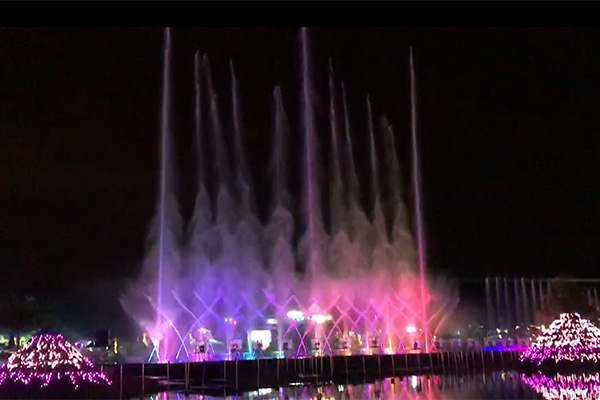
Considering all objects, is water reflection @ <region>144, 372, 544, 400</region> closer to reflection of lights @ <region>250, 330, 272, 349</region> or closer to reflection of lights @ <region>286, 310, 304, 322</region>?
reflection of lights @ <region>286, 310, 304, 322</region>

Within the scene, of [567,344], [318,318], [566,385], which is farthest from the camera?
[318,318]

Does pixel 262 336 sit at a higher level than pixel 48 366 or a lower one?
lower

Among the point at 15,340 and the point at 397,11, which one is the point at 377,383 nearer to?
the point at 397,11

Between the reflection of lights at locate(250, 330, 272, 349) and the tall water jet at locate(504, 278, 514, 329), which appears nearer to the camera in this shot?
the reflection of lights at locate(250, 330, 272, 349)

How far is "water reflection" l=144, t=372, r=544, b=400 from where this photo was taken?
12.5 m

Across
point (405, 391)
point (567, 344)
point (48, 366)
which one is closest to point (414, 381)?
point (405, 391)

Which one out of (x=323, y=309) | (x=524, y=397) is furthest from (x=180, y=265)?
(x=524, y=397)

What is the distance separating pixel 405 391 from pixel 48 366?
25.2ft

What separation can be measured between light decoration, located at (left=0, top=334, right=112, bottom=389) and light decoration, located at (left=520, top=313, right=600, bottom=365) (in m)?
13.6

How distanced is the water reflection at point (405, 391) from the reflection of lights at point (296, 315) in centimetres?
1426

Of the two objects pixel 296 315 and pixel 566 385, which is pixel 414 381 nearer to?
pixel 566 385

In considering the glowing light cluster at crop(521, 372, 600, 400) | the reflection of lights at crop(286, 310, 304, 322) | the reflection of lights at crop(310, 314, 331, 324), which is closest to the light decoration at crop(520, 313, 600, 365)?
the glowing light cluster at crop(521, 372, 600, 400)

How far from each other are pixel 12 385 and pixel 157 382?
136 inches

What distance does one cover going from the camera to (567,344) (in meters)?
19.6
